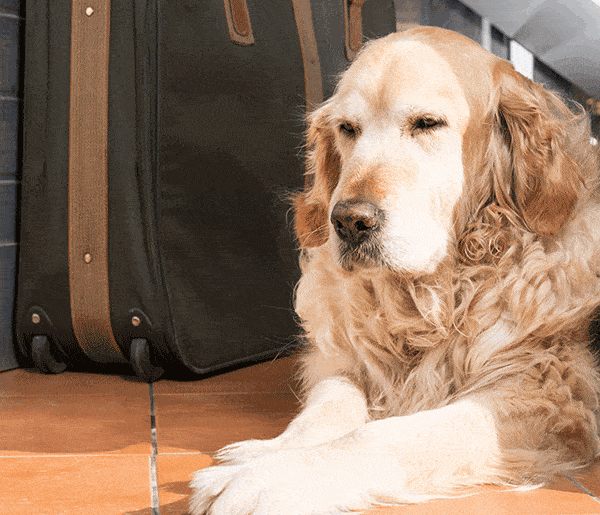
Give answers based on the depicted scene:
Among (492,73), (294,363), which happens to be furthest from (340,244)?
(294,363)

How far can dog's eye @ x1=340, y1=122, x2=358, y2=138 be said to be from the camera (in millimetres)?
1624

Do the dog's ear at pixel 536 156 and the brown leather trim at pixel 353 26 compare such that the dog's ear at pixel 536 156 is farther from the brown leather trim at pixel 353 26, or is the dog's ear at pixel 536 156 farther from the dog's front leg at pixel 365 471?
the brown leather trim at pixel 353 26

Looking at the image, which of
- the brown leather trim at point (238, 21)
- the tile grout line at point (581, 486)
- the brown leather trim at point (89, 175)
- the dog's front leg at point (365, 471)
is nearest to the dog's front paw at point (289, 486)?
the dog's front leg at point (365, 471)

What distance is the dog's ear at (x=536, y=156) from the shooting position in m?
1.53

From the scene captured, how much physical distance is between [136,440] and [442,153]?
2.87 ft

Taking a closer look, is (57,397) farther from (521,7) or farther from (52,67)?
(521,7)

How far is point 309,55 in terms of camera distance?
7.30ft

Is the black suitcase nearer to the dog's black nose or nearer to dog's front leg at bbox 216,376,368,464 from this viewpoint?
dog's front leg at bbox 216,376,368,464

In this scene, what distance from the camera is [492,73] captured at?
1604mm

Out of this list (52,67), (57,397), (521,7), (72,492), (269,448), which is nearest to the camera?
(72,492)

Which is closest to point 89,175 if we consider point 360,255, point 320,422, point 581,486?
point 360,255

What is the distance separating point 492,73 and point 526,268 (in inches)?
Result: 17.2

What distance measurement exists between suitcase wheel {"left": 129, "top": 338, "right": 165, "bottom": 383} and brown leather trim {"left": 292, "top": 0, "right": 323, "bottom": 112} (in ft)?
2.79

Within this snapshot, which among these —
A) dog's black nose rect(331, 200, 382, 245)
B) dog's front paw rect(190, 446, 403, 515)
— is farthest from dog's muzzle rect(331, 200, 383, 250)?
dog's front paw rect(190, 446, 403, 515)
